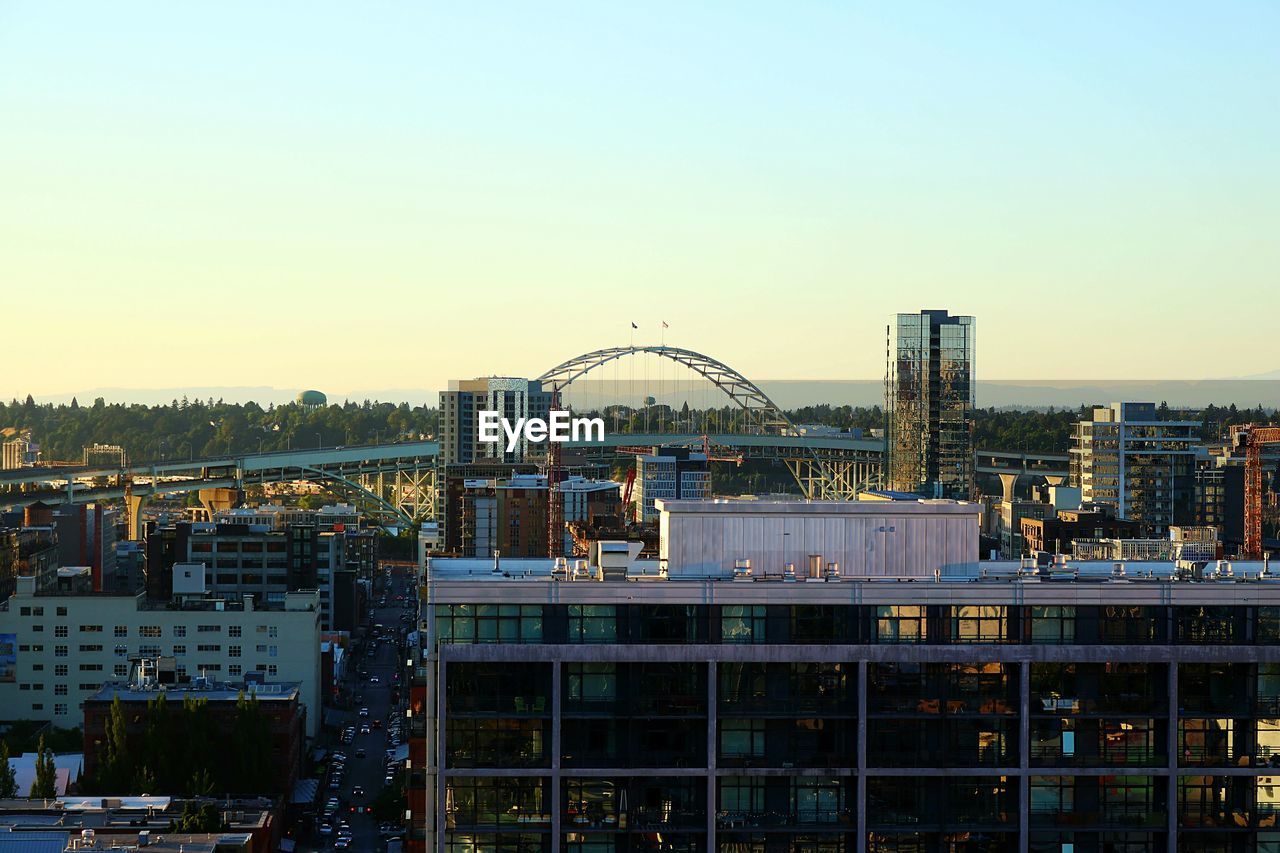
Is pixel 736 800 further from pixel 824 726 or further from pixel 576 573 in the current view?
pixel 576 573

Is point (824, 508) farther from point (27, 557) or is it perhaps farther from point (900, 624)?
point (27, 557)

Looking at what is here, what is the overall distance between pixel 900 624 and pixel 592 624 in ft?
14.9

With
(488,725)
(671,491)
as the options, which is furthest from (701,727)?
(671,491)

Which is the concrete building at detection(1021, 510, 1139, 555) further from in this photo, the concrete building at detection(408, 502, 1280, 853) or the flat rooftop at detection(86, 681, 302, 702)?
the concrete building at detection(408, 502, 1280, 853)

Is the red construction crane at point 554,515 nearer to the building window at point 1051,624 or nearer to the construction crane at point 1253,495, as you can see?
the construction crane at point 1253,495

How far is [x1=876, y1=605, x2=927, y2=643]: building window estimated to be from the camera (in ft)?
90.9

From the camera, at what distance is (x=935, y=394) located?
14525 centimetres

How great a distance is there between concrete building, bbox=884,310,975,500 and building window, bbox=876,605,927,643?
11803cm

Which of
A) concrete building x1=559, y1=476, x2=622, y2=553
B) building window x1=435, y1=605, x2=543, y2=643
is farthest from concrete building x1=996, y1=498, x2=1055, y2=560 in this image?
building window x1=435, y1=605, x2=543, y2=643

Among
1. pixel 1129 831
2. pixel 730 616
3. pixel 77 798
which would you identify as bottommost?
pixel 77 798

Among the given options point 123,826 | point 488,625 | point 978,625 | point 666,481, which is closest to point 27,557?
point 666,481

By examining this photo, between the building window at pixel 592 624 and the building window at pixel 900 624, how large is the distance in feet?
12.8

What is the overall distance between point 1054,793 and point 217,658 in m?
57.9

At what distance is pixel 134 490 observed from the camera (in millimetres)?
183875
